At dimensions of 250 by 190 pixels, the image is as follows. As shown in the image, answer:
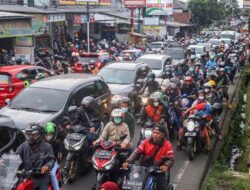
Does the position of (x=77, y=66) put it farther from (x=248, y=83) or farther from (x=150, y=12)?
(x=150, y=12)

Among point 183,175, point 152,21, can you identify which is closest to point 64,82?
point 183,175

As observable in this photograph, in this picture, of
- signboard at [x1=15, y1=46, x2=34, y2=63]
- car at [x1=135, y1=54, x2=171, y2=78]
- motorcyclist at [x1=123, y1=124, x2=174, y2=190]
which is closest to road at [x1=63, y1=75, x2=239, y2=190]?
motorcyclist at [x1=123, y1=124, x2=174, y2=190]

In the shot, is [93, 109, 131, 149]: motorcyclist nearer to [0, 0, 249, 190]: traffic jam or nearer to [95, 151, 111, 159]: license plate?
[0, 0, 249, 190]: traffic jam

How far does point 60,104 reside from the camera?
393 inches

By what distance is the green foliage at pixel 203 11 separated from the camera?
238ft

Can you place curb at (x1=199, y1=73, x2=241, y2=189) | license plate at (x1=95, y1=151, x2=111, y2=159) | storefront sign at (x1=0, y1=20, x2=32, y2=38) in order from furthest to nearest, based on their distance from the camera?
storefront sign at (x1=0, y1=20, x2=32, y2=38), curb at (x1=199, y1=73, x2=241, y2=189), license plate at (x1=95, y1=151, x2=111, y2=159)

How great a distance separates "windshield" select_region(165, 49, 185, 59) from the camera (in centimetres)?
2447

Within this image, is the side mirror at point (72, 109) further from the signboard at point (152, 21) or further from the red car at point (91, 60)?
the signboard at point (152, 21)

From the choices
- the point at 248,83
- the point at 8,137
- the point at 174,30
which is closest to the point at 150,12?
the point at 174,30

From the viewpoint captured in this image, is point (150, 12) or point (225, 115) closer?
point (225, 115)

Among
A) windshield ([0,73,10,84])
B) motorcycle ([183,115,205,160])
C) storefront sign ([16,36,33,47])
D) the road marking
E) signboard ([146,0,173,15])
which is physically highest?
signboard ([146,0,173,15])

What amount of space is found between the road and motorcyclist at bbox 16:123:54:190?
2.22m

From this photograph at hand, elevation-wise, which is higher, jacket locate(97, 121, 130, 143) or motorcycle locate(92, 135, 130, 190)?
jacket locate(97, 121, 130, 143)

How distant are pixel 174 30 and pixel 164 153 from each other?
56.2 meters
